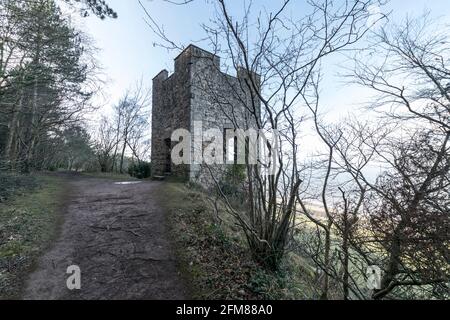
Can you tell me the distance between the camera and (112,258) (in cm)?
299

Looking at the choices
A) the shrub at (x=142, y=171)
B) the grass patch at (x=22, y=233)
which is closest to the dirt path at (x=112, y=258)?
the grass patch at (x=22, y=233)

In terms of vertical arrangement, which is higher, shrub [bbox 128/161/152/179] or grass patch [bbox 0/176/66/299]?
shrub [bbox 128/161/152/179]

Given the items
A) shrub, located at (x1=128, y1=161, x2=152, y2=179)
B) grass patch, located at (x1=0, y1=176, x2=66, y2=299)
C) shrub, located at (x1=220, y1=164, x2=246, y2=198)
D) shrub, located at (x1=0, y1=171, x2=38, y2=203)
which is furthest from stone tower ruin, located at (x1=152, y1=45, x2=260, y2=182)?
A: shrub, located at (x1=0, y1=171, x2=38, y2=203)

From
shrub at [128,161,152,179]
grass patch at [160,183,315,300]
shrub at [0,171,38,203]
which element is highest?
shrub at [128,161,152,179]

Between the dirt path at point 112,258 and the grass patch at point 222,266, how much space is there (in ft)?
0.67

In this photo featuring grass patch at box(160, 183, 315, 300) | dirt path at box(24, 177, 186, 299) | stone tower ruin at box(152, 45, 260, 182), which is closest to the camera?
dirt path at box(24, 177, 186, 299)

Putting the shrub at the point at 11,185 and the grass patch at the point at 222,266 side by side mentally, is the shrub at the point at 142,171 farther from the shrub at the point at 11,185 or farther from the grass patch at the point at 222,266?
the grass patch at the point at 222,266

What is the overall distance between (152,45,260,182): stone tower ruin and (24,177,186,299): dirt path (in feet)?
10.5

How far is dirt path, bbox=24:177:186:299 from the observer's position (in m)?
2.38

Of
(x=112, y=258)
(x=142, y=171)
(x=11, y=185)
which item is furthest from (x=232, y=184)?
(x=142, y=171)

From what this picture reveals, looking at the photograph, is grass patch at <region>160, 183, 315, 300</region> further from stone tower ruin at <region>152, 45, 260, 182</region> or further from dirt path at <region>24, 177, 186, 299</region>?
stone tower ruin at <region>152, 45, 260, 182</region>

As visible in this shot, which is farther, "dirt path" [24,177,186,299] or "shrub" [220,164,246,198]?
"shrub" [220,164,246,198]

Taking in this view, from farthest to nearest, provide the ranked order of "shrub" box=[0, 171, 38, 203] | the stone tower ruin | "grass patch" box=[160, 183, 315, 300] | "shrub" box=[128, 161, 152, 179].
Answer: "shrub" box=[128, 161, 152, 179]
the stone tower ruin
"shrub" box=[0, 171, 38, 203]
"grass patch" box=[160, 183, 315, 300]
